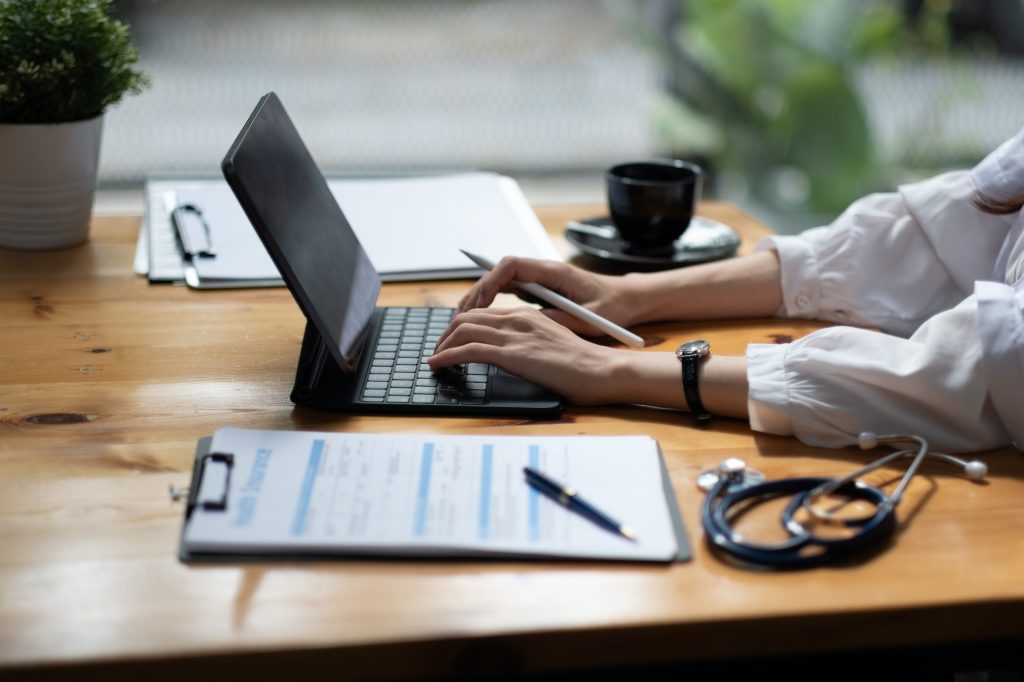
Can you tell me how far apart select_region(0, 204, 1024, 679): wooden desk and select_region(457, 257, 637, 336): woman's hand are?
23cm

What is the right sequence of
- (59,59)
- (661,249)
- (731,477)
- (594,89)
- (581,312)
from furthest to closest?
(594,89) < (661,249) < (59,59) < (581,312) < (731,477)

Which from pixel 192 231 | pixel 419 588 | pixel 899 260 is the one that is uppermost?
pixel 899 260

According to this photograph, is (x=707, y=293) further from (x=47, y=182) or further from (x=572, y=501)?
(x=47, y=182)

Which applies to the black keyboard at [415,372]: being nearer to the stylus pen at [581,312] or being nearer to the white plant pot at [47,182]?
the stylus pen at [581,312]

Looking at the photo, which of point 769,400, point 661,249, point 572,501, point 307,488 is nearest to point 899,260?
point 661,249

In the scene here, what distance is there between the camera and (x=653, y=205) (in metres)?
1.21

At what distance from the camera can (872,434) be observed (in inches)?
30.9

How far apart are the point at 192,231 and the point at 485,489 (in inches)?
27.8

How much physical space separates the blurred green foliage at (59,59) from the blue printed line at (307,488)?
2.08 ft

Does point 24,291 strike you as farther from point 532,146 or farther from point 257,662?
point 532,146

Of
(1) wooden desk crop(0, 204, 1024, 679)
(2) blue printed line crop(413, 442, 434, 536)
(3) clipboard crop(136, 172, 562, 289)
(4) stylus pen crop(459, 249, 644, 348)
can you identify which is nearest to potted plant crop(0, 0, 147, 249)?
(3) clipboard crop(136, 172, 562, 289)

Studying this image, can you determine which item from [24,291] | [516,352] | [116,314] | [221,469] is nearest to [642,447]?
[516,352]

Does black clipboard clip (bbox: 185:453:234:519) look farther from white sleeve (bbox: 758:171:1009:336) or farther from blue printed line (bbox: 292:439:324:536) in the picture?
white sleeve (bbox: 758:171:1009:336)

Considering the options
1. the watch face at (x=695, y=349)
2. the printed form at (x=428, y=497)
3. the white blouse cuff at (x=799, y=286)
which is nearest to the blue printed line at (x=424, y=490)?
the printed form at (x=428, y=497)
